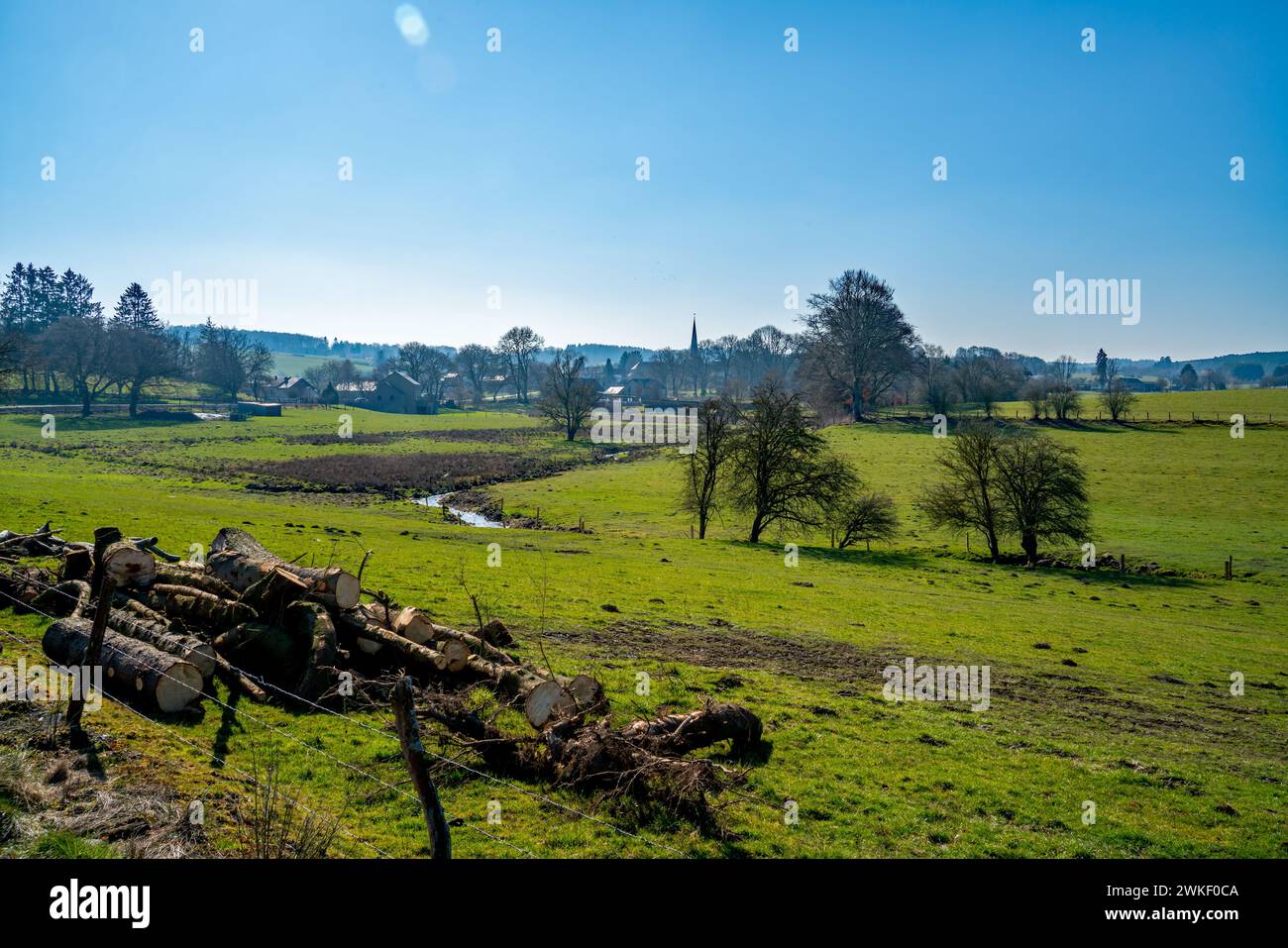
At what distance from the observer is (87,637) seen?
10992 millimetres

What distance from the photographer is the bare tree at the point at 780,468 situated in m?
41.9

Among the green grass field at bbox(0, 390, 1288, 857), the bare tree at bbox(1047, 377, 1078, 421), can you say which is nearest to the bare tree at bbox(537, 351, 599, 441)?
the green grass field at bbox(0, 390, 1288, 857)

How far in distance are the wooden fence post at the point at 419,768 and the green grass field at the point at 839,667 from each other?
203 centimetres

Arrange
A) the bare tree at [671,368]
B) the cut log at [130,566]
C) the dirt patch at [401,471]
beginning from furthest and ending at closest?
the bare tree at [671,368] < the dirt patch at [401,471] < the cut log at [130,566]

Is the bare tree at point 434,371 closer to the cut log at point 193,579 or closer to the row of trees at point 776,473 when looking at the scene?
the row of trees at point 776,473

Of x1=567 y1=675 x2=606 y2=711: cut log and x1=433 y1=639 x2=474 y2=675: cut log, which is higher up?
x1=433 y1=639 x2=474 y2=675: cut log

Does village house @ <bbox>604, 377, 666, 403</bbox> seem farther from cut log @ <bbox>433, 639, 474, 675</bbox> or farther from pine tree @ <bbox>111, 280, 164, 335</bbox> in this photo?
cut log @ <bbox>433, 639, 474, 675</bbox>

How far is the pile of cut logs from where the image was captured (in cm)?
931

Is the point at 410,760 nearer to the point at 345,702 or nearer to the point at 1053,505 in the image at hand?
the point at 345,702

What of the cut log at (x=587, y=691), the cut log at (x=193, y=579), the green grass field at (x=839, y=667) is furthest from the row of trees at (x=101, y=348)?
the cut log at (x=587, y=691)

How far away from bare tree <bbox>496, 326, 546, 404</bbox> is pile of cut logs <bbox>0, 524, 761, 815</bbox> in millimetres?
148480

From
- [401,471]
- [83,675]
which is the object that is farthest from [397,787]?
[401,471]

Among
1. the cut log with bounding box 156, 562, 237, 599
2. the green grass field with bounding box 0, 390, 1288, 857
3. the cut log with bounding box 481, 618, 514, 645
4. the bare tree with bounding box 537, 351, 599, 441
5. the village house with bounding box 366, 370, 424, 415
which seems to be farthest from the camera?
the village house with bounding box 366, 370, 424, 415
